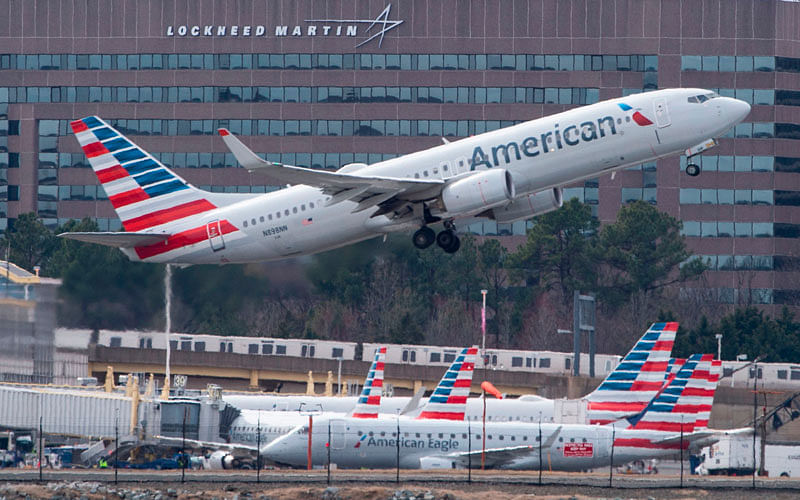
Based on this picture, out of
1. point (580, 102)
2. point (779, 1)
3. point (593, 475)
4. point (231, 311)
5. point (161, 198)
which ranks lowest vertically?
point (593, 475)

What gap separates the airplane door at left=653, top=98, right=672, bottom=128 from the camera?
51.0 meters

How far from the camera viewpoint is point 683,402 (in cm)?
5384

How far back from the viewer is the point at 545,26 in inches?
5374

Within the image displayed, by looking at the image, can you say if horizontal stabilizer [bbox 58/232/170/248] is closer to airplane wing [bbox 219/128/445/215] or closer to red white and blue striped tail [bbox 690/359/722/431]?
airplane wing [bbox 219/128/445/215]

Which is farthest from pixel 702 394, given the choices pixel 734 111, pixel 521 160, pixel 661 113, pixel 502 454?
pixel 521 160

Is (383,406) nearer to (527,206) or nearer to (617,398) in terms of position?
(617,398)

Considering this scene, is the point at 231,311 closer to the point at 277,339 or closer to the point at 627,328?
the point at 277,339

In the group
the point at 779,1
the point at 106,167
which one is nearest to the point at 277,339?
the point at 106,167

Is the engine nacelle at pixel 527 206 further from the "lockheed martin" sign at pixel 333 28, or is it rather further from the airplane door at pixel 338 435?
the "lockheed martin" sign at pixel 333 28

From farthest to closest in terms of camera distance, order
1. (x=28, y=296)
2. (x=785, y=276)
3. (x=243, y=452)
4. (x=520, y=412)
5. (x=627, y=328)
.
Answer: (x=785, y=276)
(x=627, y=328)
(x=520, y=412)
(x=28, y=296)
(x=243, y=452)

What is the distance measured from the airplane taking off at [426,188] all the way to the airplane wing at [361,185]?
0.05m

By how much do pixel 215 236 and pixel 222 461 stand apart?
334 inches

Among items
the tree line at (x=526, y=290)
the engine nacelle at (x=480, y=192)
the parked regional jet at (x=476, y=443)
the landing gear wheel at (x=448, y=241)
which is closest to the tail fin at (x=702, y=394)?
the parked regional jet at (x=476, y=443)

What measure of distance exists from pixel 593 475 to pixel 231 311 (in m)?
21.3
